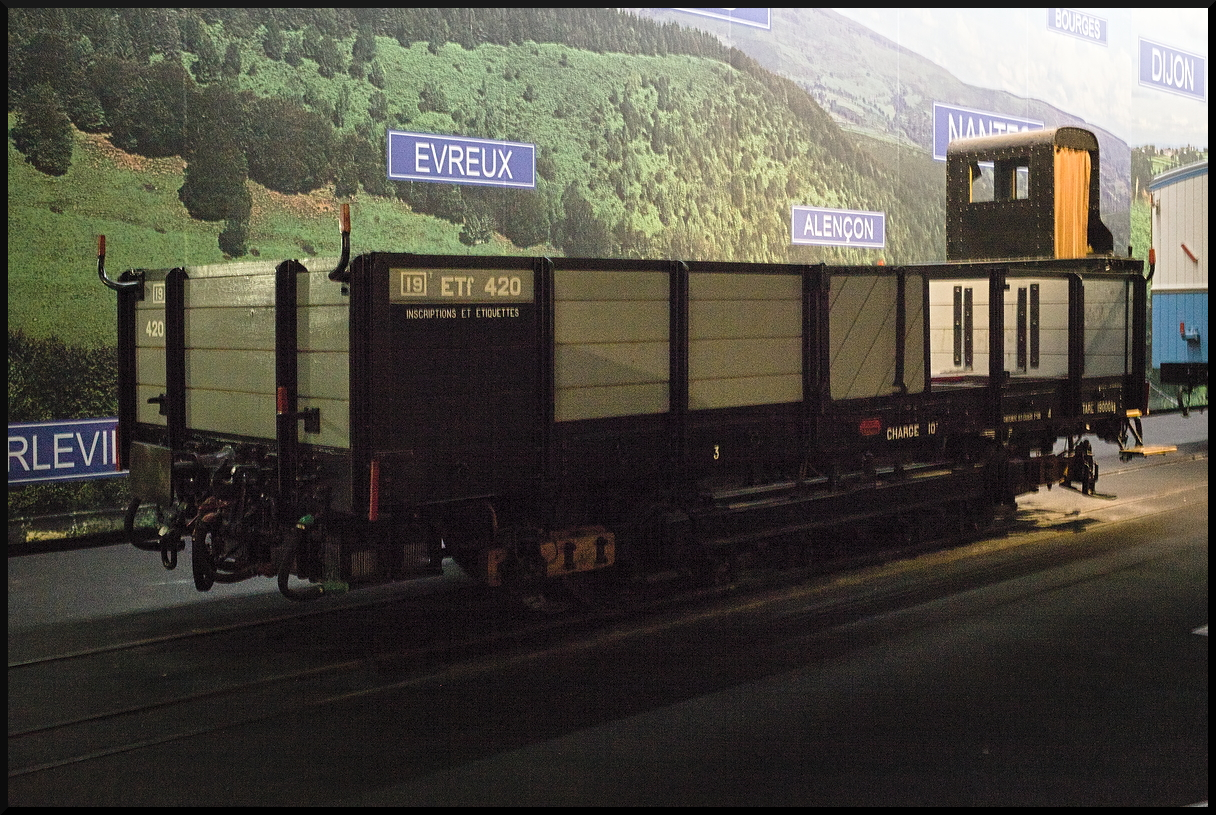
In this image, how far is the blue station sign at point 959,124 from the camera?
2216 cm

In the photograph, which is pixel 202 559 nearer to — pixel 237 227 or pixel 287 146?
pixel 237 227

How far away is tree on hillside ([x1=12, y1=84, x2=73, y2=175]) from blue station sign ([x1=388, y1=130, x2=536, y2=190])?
3.83m

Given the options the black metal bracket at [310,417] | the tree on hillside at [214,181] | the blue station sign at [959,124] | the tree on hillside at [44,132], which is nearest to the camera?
the black metal bracket at [310,417]

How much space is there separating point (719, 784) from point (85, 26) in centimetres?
999

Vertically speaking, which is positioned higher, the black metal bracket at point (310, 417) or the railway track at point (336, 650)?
the black metal bracket at point (310, 417)

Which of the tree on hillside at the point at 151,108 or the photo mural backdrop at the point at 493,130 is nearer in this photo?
the photo mural backdrop at the point at 493,130

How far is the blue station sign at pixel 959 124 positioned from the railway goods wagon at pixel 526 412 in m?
11.3

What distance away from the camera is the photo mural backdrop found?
38.8ft

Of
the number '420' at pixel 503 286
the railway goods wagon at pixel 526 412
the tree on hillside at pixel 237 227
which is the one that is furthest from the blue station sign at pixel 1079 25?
the number '420' at pixel 503 286

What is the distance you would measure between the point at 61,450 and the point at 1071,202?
37.9 ft

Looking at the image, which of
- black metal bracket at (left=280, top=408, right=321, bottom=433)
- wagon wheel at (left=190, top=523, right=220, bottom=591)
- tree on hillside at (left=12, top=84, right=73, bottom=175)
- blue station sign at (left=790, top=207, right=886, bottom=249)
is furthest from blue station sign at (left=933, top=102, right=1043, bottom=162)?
wagon wheel at (left=190, top=523, right=220, bottom=591)

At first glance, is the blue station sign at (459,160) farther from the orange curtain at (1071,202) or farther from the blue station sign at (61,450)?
the orange curtain at (1071,202)

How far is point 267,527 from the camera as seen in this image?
8.05m

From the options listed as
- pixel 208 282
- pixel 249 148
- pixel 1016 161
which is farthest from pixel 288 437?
pixel 1016 161
